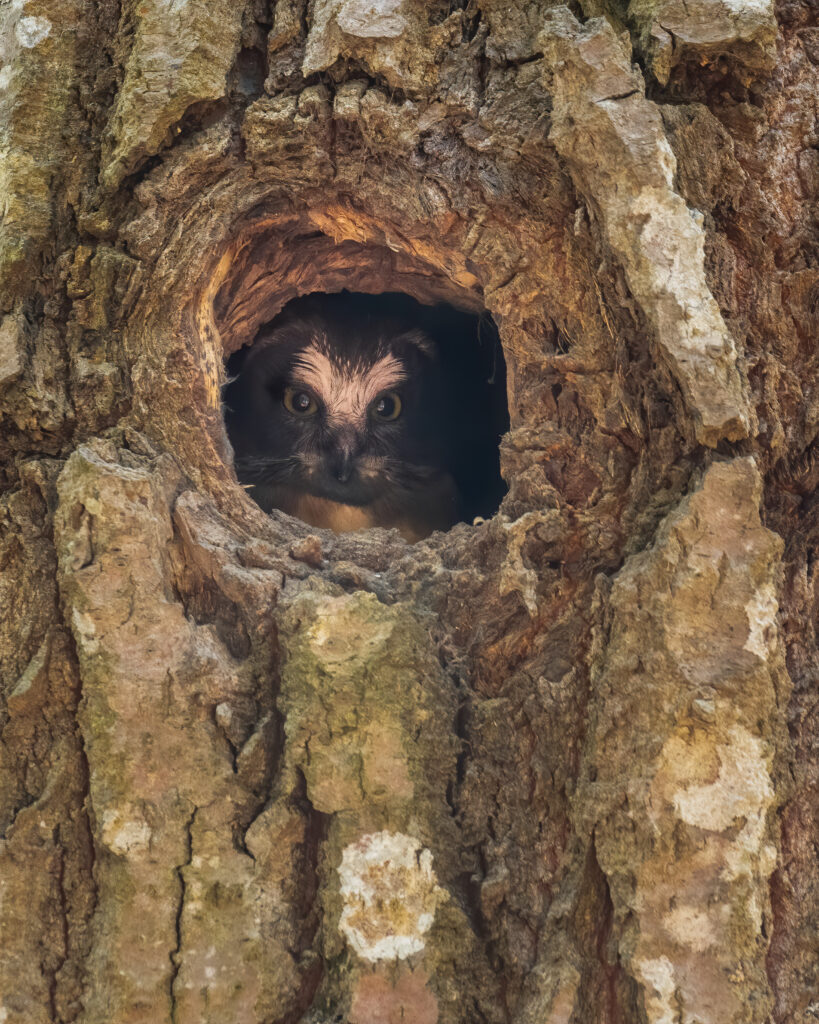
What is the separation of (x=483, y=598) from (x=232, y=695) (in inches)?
16.1

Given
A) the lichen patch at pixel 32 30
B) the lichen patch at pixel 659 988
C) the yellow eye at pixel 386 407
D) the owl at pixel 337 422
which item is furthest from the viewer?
the yellow eye at pixel 386 407

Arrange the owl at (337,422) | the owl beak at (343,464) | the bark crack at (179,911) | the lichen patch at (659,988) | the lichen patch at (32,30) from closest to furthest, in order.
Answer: the lichen patch at (659,988)
the bark crack at (179,911)
the lichen patch at (32,30)
the owl beak at (343,464)
the owl at (337,422)

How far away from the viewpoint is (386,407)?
3.70 metres

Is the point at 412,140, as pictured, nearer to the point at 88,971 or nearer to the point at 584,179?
the point at 584,179

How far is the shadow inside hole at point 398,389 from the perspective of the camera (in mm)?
3424

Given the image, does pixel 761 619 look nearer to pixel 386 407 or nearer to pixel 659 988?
pixel 659 988

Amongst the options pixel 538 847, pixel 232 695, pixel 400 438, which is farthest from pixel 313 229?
pixel 400 438

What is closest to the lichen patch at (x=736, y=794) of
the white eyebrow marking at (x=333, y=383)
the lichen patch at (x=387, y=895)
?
the lichen patch at (x=387, y=895)

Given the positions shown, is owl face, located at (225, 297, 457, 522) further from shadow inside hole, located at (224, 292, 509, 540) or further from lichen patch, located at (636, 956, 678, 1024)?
lichen patch, located at (636, 956, 678, 1024)

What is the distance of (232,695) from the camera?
1296 millimetres

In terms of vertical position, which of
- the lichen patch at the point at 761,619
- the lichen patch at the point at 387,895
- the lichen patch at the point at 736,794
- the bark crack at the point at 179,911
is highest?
the lichen patch at the point at 761,619

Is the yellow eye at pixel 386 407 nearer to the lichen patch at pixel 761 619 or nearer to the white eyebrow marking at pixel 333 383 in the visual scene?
the white eyebrow marking at pixel 333 383

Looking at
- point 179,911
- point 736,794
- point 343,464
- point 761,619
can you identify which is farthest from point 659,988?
point 343,464

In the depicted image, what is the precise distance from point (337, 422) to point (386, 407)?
1.10ft
